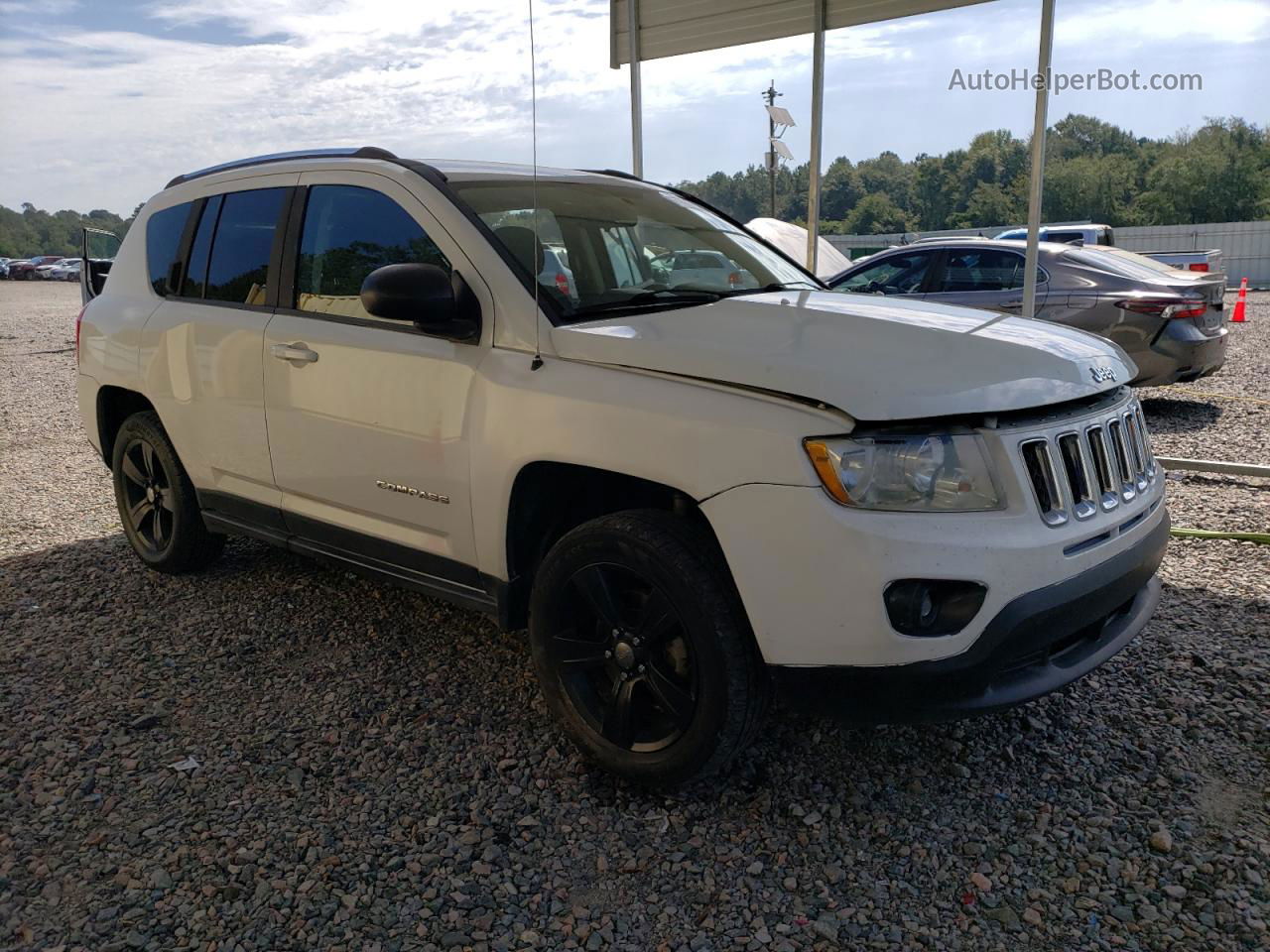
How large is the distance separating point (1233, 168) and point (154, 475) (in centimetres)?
5273

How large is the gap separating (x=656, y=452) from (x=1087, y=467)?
1133mm

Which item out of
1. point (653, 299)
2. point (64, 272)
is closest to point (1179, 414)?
point (653, 299)

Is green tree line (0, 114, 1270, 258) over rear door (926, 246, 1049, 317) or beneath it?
over

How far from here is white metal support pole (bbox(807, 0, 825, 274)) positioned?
6691 millimetres

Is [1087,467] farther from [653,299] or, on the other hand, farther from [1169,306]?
[1169,306]

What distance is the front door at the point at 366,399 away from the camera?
3197mm

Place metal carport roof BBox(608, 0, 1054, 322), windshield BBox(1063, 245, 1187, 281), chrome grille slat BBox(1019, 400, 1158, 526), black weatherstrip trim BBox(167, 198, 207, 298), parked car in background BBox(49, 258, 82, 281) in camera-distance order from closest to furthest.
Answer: chrome grille slat BBox(1019, 400, 1158, 526) → black weatherstrip trim BBox(167, 198, 207, 298) → metal carport roof BBox(608, 0, 1054, 322) → windshield BBox(1063, 245, 1187, 281) → parked car in background BBox(49, 258, 82, 281)

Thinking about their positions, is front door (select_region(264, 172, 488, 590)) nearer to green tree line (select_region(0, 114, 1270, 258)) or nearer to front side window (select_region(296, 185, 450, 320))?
front side window (select_region(296, 185, 450, 320))

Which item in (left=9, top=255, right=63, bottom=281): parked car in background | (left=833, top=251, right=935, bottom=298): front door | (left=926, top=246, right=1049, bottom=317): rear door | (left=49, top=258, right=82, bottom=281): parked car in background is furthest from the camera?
(left=9, top=255, right=63, bottom=281): parked car in background

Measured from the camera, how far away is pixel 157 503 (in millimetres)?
4770

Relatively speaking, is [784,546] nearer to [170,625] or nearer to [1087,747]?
[1087,747]

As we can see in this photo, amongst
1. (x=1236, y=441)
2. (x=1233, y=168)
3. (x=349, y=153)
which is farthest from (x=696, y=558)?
(x=1233, y=168)

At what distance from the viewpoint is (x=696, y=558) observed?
2.59m

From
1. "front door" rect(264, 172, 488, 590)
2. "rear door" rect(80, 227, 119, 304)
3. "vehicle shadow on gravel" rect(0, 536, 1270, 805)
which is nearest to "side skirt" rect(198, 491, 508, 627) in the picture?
"front door" rect(264, 172, 488, 590)
